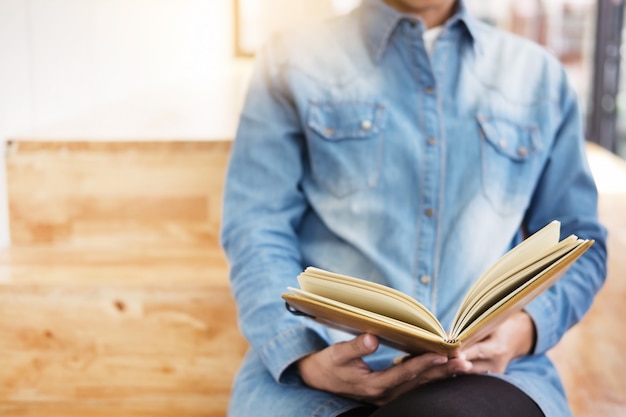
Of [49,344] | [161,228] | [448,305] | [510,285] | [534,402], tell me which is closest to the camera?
[510,285]

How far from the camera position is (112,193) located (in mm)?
1725

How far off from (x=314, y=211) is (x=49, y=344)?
1.89 ft

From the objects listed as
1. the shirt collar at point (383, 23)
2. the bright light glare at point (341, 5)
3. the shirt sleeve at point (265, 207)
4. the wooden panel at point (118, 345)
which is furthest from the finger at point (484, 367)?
the bright light glare at point (341, 5)

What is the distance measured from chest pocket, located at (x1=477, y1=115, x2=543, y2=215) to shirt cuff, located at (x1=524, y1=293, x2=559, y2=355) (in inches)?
5.4

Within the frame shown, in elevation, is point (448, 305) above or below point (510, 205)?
below

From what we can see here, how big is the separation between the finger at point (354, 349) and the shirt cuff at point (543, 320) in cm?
28

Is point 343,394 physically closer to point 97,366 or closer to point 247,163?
point 247,163

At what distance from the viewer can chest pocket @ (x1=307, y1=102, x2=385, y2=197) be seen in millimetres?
1173

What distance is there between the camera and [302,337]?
1.03 m

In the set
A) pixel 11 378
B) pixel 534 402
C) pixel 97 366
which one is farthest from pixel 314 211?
pixel 11 378

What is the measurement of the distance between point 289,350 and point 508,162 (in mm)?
409

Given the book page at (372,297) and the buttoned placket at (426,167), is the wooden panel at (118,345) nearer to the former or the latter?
the buttoned placket at (426,167)

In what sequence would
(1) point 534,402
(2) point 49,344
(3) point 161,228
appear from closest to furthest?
(1) point 534,402, (2) point 49,344, (3) point 161,228

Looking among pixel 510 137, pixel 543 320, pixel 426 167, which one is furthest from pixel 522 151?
pixel 543 320
